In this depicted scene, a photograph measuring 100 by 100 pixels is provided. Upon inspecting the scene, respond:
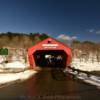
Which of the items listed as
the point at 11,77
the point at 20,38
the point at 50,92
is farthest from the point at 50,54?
the point at 20,38

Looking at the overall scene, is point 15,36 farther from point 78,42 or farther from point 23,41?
point 78,42

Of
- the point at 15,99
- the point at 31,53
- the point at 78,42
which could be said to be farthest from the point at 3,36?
the point at 15,99

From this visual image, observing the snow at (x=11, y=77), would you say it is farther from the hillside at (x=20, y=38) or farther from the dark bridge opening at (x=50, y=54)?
the hillside at (x=20, y=38)

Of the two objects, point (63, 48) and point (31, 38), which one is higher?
point (31, 38)

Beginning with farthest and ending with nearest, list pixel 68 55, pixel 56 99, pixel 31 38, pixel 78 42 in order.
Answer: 1. pixel 31 38
2. pixel 78 42
3. pixel 68 55
4. pixel 56 99

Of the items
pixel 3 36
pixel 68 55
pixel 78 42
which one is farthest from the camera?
pixel 3 36

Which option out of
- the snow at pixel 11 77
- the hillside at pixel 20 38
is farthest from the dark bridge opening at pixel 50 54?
the hillside at pixel 20 38

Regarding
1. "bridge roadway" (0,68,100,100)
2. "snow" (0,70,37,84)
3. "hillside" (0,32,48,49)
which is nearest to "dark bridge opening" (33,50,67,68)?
"snow" (0,70,37,84)

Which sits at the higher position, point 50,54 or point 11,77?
point 50,54

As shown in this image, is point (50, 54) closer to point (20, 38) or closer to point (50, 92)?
point (50, 92)

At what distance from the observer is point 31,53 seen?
45.0 meters

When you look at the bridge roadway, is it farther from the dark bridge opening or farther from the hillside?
the hillside

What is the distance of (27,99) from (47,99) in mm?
916

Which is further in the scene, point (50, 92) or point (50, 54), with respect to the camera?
point (50, 54)
